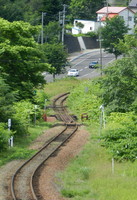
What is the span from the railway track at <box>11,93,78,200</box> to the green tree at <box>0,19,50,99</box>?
3855mm

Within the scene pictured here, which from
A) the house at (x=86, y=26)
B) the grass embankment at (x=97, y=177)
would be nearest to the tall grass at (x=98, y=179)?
the grass embankment at (x=97, y=177)

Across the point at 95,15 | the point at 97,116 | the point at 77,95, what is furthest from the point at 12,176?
the point at 95,15

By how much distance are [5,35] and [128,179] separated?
16151 mm

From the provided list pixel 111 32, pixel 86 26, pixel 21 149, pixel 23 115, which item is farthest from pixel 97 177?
pixel 86 26

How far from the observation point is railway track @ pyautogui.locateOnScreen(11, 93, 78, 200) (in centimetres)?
1734

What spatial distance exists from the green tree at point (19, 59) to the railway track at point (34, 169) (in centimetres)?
385

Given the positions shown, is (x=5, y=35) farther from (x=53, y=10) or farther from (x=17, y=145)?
(x=53, y=10)

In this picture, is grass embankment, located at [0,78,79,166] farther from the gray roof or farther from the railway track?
the gray roof

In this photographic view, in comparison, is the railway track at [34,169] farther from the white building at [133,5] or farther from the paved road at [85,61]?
the white building at [133,5]

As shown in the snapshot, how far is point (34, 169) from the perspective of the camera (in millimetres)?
21297

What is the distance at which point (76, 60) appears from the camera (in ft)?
275

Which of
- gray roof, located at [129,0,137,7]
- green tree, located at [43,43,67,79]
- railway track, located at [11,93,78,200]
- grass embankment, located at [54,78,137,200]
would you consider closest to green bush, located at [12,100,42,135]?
railway track, located at [11,93,78,200]

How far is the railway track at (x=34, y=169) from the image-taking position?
56.9 ft

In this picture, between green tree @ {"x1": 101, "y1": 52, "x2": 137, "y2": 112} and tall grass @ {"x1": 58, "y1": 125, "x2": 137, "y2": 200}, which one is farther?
green tree @ {"x1": 101, "y1": 52, "x2": 137, "y2": 112}
